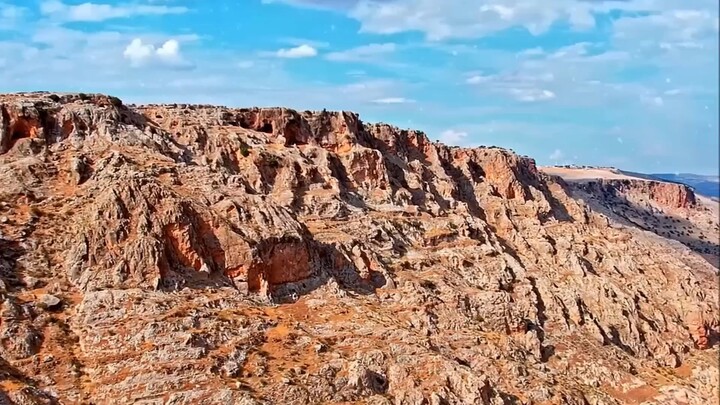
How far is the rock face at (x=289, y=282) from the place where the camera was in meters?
43.0

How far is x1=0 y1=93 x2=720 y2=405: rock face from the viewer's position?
42969mm

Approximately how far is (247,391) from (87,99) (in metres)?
33.7

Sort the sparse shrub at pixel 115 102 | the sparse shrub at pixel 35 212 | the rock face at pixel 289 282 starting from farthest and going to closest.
Result: the sparse shrub at pixel 115 102 < the sparse shrub at pixel 35 212 < the rock face at pixel 289 282

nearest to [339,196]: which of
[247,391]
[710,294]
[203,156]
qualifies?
[203,156]

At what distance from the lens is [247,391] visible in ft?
135

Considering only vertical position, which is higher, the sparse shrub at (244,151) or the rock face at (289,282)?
the sparse shrub at (244,151)

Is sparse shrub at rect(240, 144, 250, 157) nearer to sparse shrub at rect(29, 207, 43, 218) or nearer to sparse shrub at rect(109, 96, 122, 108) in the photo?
sparse shrub at rect(109, 96, 122, 108)

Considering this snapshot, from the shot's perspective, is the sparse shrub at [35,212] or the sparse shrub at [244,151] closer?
the sparse shrub at [35,212]

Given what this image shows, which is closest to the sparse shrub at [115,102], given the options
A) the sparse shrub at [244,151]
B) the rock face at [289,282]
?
the rock face at [289,282]

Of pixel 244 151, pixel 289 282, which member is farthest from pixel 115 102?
pixel 289 282

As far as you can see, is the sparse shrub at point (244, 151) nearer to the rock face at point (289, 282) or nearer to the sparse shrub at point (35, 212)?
the rock face at point (289, 282)

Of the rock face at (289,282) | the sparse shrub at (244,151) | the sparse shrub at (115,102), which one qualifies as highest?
the sparse shrub at (115,102)

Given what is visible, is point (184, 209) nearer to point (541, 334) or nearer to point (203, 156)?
point (203, 156)

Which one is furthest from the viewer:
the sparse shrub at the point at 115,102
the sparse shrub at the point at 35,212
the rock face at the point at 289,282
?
the sparse shrub at the point at 115,102
